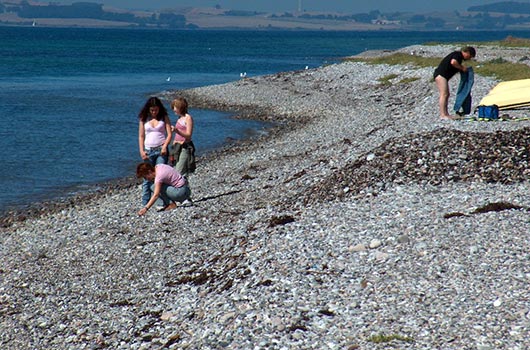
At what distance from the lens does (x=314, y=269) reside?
39.0ft

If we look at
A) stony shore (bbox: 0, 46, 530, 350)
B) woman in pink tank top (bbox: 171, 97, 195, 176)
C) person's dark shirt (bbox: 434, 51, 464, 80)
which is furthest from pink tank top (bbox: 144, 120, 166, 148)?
person's dark shirt (bbox: 434, 51, 464, 80)

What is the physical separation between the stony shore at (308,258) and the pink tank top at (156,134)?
1.52 meters

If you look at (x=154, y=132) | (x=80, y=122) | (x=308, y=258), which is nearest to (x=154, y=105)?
(x=154, y=132)

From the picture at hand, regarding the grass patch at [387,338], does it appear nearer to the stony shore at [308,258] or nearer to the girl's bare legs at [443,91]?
the stony shore at [308,258]

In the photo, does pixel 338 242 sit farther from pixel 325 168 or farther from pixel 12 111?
pixel 12 111

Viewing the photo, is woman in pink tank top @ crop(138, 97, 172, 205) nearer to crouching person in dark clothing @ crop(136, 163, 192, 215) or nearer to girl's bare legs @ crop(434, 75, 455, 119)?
crouching person in dark clothing @ crop(136, 163, 192, 215)

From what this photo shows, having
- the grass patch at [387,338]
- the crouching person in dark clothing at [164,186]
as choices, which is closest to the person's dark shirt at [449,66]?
the crouching person in dark clothing at [164,186]

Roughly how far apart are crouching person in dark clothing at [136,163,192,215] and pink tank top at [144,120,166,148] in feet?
1.54

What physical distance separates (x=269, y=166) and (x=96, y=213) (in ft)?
21.6

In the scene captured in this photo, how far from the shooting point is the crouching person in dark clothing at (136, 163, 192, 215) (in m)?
16.9

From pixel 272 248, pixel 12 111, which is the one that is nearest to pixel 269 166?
pixel 272 248

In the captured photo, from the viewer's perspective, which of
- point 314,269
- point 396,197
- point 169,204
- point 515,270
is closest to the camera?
point 515,270

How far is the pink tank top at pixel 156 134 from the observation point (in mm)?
17172

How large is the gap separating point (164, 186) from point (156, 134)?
45.5 inches
